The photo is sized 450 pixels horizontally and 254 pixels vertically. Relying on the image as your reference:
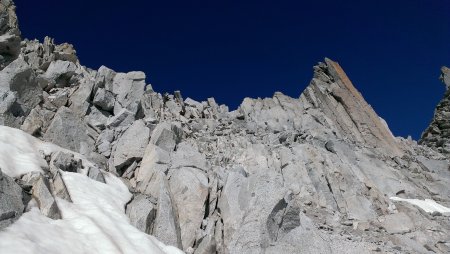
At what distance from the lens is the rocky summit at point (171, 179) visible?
17008 millimetres

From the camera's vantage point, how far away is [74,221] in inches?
634

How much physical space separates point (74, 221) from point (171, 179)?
27.0ft

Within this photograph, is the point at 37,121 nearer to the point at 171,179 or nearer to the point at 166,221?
the point at 171,179

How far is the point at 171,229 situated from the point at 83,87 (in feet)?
61.0

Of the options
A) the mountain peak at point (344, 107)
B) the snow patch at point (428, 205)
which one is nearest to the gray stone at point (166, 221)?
the snow patch at point (428, 205)

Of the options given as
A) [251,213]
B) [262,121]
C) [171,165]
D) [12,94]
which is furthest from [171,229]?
[262,121]

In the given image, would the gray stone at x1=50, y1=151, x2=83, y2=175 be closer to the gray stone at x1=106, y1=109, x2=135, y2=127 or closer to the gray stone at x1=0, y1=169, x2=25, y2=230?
the gray stone at x1=0, y1=169, x2=25, y2=230

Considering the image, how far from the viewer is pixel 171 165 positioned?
25.4 m

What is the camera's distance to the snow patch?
110ft

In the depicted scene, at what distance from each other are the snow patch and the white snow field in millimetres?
24785

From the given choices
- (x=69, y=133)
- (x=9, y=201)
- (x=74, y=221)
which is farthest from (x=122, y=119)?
(x=9, y=201)

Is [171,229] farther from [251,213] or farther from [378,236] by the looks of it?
[378,236]

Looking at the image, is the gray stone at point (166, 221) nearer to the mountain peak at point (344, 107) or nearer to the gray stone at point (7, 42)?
the gray stone at point (7, 42)

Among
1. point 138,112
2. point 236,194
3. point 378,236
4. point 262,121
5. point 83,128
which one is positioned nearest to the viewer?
point 236,194
